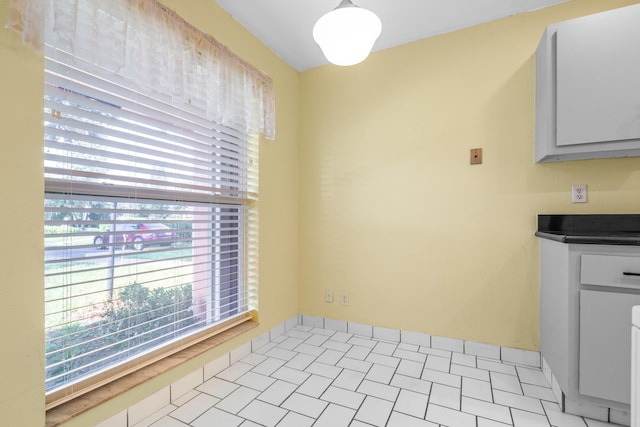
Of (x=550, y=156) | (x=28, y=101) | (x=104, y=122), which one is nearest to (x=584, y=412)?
(x=550, y=156)

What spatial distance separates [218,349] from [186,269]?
22.0 inches

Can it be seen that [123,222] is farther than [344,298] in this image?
No

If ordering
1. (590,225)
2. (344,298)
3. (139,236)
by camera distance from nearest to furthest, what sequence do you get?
(139,236), (590,225), (344,298)

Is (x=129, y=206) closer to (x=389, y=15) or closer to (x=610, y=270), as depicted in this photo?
(x=389, y=15)

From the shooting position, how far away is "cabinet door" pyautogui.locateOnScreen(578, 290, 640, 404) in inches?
53.4

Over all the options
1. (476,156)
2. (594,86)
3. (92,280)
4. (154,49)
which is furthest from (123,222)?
(594,86)

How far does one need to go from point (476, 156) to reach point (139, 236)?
2.17 m

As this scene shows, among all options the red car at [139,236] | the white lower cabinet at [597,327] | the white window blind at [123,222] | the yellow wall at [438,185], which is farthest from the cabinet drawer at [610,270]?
the red car at [139,236]

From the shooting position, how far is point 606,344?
1.38 meters

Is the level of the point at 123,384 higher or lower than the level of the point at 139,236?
lower

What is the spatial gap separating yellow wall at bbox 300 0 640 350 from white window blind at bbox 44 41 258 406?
0.95 meters

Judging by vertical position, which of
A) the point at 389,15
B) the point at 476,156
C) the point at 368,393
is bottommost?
the point at 368,393

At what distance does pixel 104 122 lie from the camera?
1.36m

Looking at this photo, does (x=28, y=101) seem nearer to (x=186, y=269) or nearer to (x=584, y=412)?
(x=186, y=269)
